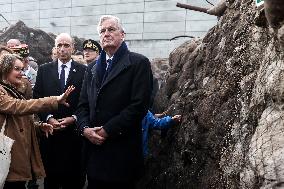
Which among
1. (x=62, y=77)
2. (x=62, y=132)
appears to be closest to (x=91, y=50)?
(x=62, y=77)

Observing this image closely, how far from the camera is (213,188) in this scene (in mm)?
3496

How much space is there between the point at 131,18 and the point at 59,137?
8.40 m

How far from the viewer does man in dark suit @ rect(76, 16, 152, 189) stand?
362 centimetres

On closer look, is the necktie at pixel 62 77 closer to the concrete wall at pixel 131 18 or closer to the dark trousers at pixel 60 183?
the dark trousers at pixel 60 183

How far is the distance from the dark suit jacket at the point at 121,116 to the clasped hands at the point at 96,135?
4cm

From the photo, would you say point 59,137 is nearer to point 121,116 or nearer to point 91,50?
point 121,116

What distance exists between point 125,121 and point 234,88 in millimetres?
1100

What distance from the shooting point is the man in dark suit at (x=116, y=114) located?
362cm

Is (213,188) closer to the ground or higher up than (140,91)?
closer to the ground

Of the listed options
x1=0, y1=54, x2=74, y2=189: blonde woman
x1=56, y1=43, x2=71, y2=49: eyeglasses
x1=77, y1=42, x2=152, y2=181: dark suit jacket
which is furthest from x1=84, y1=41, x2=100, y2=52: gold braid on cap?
x1=77, y1=42, x2=152, y2=181: dark suit jacket

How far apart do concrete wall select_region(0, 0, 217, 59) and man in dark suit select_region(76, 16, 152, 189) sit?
7.83 meters

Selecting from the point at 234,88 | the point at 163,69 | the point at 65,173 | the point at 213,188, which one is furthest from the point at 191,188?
the point at 163,69

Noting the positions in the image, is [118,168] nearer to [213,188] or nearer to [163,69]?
[213,188]

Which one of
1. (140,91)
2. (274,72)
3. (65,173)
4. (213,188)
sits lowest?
(65,173)
